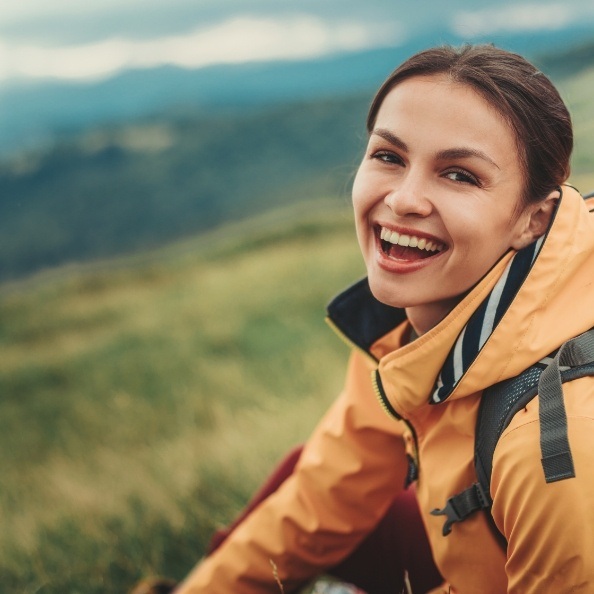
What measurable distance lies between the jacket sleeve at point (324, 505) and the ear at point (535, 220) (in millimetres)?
754

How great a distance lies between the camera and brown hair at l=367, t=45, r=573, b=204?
197 cm

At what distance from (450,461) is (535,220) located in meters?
0.75

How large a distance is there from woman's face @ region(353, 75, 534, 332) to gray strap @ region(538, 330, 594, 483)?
0.39 metres

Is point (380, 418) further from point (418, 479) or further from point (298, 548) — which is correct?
point (298, 548)

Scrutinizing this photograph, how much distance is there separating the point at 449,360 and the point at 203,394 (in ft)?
20.7

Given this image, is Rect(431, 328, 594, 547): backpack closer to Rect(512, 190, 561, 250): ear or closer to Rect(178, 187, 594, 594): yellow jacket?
Rect(178, 187, 594, 594): yellow jacket

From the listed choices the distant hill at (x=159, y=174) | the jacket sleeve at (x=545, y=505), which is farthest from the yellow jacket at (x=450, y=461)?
the distant hill at (x=159, y=174)

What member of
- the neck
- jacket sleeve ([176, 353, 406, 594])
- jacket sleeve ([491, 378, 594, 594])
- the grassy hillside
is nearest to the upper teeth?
the neck

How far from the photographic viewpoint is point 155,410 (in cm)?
777

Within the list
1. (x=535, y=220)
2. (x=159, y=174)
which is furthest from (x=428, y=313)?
(x=159, y=174)

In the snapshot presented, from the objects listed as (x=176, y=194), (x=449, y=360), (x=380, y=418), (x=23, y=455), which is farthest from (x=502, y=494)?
(x=176, y=194)

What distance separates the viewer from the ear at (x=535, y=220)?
2.09 meters

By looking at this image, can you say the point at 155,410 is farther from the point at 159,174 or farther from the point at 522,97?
the point at 159,174

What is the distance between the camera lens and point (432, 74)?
205cm
